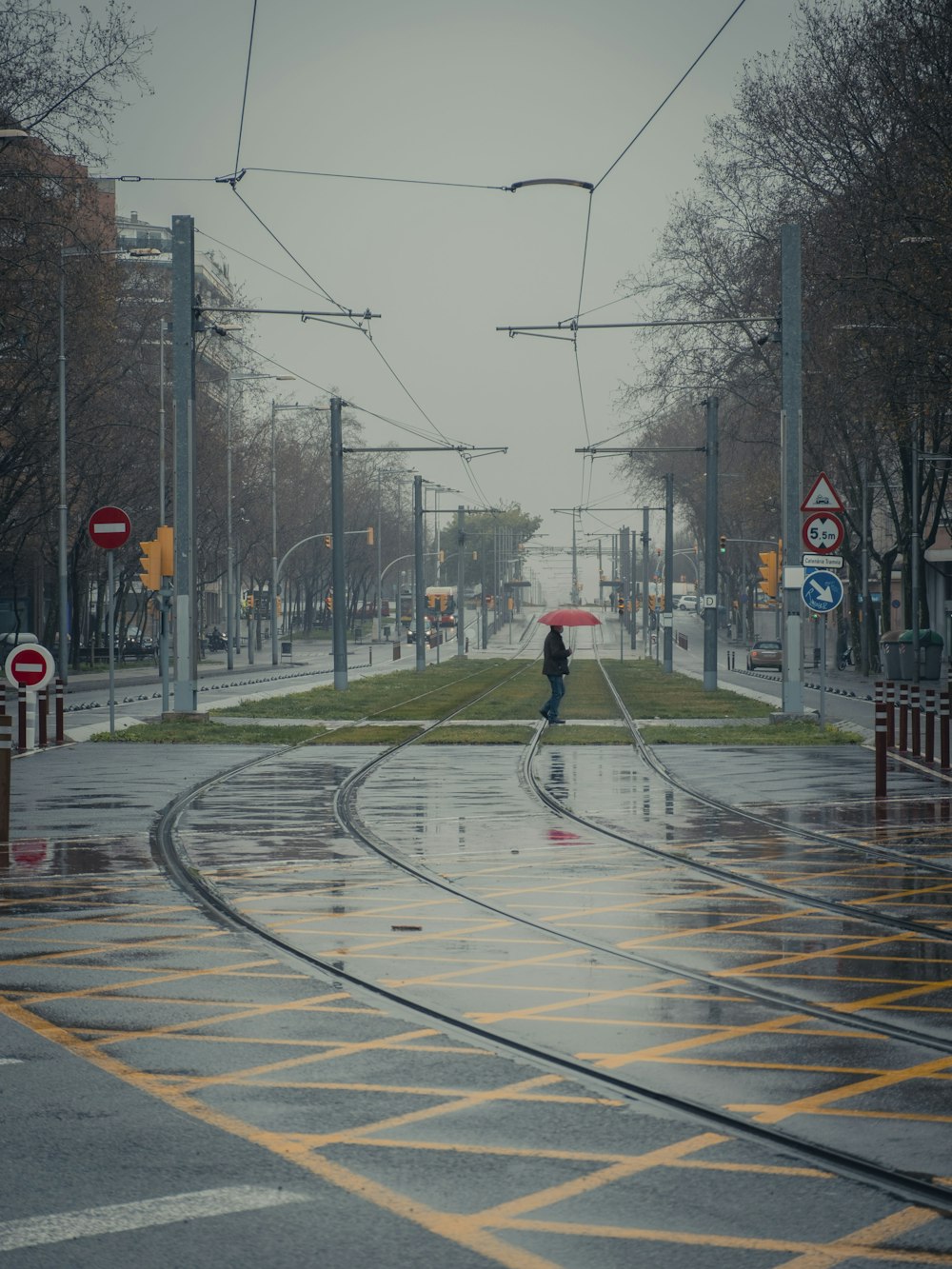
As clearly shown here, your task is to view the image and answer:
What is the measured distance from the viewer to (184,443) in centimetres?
3034

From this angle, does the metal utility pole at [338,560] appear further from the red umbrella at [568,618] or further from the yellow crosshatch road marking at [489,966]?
the yellow crosshatch road marking at [489,966]

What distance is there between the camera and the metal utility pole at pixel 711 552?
46375 millimetres

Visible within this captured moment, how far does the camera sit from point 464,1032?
7887 mm

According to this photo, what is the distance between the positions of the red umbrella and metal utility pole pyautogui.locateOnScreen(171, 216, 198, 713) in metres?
7.85

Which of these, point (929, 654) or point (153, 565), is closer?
point (153, 565)

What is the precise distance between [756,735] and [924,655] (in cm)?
2291

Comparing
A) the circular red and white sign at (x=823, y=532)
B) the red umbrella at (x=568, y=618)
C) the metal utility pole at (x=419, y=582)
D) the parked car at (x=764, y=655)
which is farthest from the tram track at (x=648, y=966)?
the parked car at (x=764, y=655)

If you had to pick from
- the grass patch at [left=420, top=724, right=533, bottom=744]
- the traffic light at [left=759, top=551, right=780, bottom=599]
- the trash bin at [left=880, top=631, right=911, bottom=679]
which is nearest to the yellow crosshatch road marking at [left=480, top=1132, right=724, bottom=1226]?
the grass patch at [left=420, top=724, right=533, bottom=744]

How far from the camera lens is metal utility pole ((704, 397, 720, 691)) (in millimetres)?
46375

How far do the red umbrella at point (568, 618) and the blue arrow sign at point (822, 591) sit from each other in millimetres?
9705

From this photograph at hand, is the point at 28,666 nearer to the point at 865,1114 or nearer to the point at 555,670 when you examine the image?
the point at 555,670

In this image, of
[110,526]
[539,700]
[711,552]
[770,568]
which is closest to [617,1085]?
[110,526]

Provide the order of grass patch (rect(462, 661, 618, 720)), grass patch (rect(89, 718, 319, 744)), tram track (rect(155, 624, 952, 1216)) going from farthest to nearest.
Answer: grass patch (rect(462, 661, 618, 720)) < grass patch (rect(89, 718, 319, 744)) < tram track (rect(155, 624, 952, 1216))

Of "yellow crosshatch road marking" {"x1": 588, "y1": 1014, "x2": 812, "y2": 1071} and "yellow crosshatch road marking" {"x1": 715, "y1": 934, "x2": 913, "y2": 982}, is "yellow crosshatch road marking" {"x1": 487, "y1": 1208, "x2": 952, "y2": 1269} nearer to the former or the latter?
"yellow crosshatch road marking" {"x1": 588, "y1": 1014, "x2": 812, "y2": 1071}
